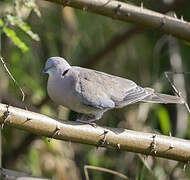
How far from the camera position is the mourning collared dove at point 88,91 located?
2.46 metres

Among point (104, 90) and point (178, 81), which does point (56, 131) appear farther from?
point (178, 81)

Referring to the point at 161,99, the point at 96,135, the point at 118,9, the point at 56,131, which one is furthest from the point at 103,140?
the point at 118,9

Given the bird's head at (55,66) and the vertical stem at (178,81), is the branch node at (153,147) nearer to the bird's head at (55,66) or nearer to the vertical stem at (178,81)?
the bird's head at (55,66)

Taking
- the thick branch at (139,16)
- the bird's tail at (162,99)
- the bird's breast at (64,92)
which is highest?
the thick branch at (139,16)

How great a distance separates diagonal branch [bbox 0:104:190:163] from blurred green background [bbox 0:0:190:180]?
5.74ft

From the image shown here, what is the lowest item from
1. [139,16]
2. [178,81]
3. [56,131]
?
[56,131]

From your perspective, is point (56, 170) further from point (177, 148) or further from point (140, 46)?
point (177, 148)

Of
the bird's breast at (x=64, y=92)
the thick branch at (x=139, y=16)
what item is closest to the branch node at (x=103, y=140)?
the bird's breast at (x=64, y=92)

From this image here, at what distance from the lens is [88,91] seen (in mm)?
2523

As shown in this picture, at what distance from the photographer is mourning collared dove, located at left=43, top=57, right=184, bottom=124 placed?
8.05ft

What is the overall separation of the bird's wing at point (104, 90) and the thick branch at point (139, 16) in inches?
13.7

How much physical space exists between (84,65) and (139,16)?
1.85m

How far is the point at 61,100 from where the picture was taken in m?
2.44

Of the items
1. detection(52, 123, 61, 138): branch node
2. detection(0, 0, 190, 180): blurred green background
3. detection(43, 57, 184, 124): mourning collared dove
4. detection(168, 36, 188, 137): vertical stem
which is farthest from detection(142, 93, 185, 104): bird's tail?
detection(168, 36, 188, 137): vertical stem
